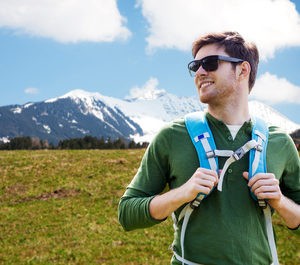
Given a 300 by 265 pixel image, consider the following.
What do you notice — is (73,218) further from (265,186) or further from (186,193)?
(265,186)

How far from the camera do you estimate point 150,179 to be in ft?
8.47

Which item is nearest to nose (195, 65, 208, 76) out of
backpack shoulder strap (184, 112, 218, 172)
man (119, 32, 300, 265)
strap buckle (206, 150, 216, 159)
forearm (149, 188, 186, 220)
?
man (119, 32, 300, 265)

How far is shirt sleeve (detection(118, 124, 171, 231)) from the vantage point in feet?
8.25

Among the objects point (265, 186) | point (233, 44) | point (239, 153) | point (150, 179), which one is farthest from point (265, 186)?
point (233, 44)

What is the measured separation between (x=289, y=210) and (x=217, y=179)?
71 cm

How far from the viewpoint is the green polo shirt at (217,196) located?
92.0 inches

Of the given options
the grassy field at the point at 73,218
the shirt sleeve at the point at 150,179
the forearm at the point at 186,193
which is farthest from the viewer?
the grassy field at the point at 73,218

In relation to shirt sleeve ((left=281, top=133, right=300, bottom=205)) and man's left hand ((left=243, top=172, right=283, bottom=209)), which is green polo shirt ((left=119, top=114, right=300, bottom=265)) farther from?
man's left hand ((left=243, top=172, right=283, bottom=209))

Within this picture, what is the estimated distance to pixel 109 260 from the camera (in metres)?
8.94

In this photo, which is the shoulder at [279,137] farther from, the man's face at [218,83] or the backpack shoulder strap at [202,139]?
the backpack shoulder strap at [202,139]

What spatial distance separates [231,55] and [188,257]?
1.71 metres

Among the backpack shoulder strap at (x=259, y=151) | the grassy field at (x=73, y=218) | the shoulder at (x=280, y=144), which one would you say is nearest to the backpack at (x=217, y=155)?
the backpack shoulder strap at (x=259, y=151)

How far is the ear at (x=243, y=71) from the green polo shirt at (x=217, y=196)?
442 millimetres

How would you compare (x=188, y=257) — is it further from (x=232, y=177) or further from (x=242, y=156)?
(x=242, y=156)
